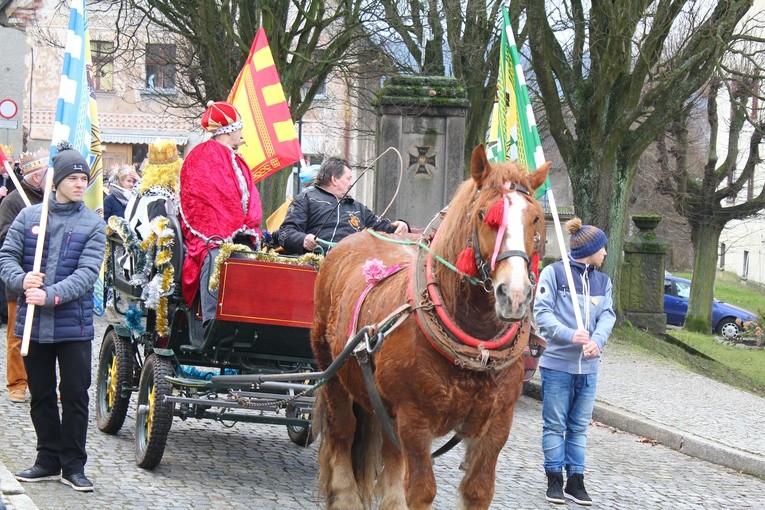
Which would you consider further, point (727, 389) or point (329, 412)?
point (727, 389)

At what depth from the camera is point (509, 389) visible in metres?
5.37

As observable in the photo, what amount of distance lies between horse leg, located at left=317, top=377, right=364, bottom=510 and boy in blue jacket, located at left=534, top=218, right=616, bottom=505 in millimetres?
1492

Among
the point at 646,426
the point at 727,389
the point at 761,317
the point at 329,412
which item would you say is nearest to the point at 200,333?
the point at 329,412

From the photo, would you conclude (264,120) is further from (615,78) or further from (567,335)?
(615,78)

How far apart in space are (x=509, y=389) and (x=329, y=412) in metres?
1.68

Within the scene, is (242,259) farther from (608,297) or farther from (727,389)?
(727,389)

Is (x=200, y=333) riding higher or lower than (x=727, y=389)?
higher

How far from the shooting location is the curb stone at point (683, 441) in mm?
9328

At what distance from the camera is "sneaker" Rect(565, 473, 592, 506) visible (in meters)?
7.55

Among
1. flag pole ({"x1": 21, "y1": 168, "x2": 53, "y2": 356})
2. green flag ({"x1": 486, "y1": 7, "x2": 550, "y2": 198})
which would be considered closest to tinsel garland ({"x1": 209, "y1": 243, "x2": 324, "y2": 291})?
flag pole ({"x1": 21, "y1": 168, "x2": 53, "y2": 356})

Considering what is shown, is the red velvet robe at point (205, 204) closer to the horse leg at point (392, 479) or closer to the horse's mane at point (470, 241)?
the horse leg at point (392, 479)

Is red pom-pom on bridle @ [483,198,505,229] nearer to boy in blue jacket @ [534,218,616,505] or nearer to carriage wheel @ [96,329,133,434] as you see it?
boy in blue jacket @ [534,218,616,505]

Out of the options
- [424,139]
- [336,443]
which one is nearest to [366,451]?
[336,443]

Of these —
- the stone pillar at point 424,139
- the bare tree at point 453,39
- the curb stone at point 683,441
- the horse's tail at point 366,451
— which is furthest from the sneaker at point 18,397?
the bare tree at point 453,39
